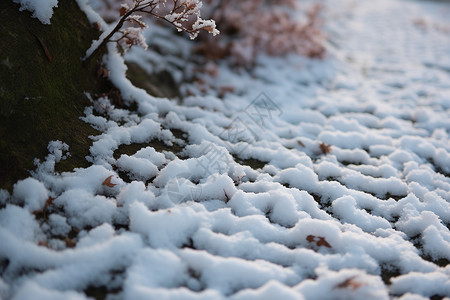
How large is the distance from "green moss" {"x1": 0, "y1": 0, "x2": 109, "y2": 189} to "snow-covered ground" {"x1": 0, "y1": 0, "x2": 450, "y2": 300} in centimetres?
10

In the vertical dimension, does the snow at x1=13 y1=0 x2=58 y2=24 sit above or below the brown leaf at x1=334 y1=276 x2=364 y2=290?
above

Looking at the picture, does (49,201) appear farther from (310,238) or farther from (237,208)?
(310,238)

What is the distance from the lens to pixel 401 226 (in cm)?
216

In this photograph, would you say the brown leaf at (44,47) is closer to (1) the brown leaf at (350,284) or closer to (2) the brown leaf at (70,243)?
(2) the brown leaf at (70,243)

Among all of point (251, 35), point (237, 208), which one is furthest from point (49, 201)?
point (251, 35)

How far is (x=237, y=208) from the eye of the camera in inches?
81.6

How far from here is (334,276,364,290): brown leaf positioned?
5.08ft

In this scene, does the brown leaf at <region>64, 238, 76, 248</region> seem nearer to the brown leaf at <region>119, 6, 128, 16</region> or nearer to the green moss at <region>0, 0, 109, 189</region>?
the green moss at <region>0, 0, 109, 189</region>

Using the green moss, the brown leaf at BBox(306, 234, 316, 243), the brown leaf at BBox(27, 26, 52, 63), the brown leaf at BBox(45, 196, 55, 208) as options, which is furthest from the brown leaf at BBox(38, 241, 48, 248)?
the brown leaf at BBox(306, 234, 316, 243)

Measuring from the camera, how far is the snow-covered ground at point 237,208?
61.6 inches

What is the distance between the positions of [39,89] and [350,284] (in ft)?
6.87

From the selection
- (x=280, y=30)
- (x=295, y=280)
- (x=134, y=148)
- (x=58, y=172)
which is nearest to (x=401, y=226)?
(x=295, y=280)

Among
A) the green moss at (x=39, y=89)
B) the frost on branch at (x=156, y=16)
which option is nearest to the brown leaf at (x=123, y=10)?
the frost on branch at (x=156, y=16)

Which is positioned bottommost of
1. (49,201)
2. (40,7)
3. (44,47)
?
(49,201)
